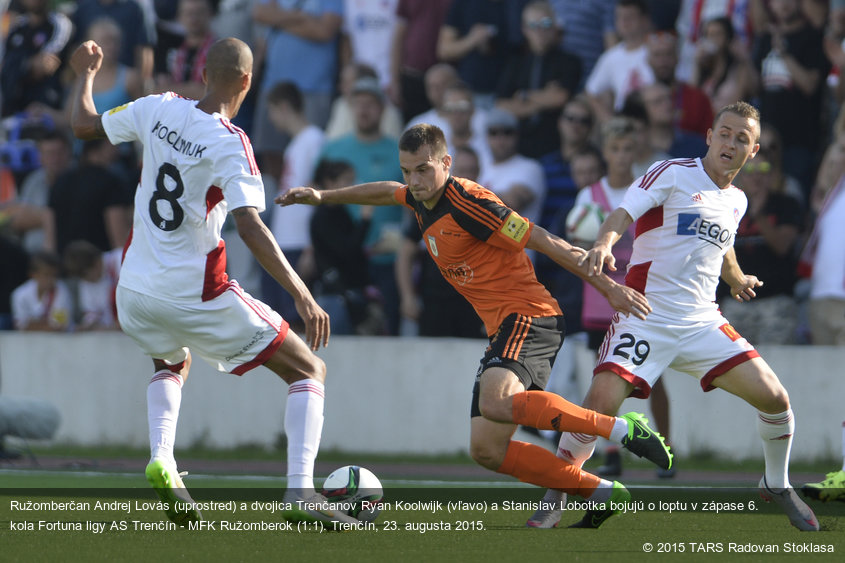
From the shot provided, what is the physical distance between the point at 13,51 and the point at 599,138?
703 centimetres

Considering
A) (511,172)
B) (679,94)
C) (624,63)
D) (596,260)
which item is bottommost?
(511,172)

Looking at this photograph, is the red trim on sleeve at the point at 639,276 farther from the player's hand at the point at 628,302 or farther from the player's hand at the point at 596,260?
the player's hand at the point at 596,260

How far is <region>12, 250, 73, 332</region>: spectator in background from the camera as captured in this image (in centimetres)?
1299

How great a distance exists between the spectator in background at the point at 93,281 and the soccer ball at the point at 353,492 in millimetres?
6720

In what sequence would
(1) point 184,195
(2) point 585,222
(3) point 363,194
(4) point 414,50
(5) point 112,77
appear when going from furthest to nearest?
(5) point 112,77
(4) point 414,50
(2) point 585,222
(3) point 363,194
(1) point 184,195

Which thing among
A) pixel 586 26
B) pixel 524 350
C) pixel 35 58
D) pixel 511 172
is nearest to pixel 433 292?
pixel 511 172

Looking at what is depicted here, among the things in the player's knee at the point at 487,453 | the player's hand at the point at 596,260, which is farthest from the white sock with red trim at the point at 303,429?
the player's hand at the point at 596,260

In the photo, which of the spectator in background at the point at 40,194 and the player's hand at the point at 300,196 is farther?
the spectator in background at the point at 40,194

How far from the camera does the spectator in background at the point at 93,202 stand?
13078 mm

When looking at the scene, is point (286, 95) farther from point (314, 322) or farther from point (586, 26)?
point (314, 322)

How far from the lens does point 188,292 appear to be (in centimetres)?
646

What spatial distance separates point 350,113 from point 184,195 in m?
6.28

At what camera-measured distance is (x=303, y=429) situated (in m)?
6.48

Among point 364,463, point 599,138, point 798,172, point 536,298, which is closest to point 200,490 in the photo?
point 364,463
